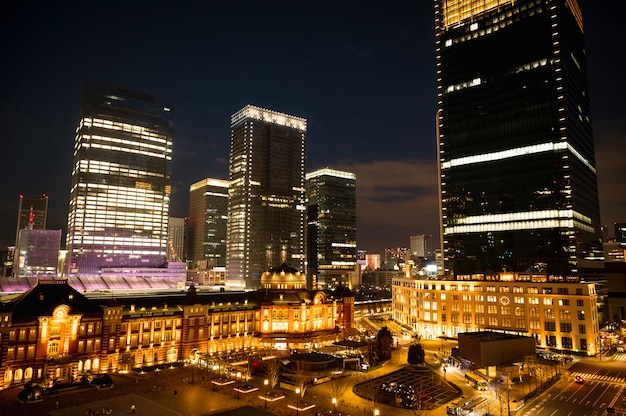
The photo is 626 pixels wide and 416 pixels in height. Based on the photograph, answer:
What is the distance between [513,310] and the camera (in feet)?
408

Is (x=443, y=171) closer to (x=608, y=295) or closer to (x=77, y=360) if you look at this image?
(x=608, y=295)

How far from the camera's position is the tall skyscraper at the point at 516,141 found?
146 m

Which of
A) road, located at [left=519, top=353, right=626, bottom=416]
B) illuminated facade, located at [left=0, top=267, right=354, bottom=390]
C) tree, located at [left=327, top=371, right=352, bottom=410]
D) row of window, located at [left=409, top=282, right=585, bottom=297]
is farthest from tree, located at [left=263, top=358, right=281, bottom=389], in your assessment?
row of window, located at [left=409, top=282, right=585, bottom=297]

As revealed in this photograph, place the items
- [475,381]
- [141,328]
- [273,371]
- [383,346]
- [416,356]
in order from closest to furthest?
[475,381]
[273,371]
[141,328]
[416,356]
[383,346]

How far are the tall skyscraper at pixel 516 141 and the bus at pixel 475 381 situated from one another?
75049 millimetres

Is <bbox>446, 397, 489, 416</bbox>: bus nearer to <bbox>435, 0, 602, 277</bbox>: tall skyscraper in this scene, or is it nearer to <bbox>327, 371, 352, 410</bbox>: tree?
<bbox>327, 371, 352, 410</bbox>: tree

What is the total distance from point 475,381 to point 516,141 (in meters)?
103

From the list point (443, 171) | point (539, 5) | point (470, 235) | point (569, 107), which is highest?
point (539, 5)

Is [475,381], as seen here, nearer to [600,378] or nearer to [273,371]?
[600,378]

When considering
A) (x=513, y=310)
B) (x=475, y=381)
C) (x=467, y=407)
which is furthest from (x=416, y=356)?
(x=513, y=310)

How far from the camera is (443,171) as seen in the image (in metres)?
172

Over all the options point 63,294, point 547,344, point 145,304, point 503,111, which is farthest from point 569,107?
point 63,294

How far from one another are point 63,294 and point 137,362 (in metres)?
21.7

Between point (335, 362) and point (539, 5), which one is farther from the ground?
point (539, 5)
